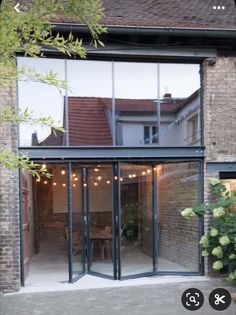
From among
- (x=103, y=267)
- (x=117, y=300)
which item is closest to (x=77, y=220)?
(x=103, y=267)

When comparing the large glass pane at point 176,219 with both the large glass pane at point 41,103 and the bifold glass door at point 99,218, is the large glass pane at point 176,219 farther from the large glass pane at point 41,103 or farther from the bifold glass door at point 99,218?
the large glass pane at point 41,103

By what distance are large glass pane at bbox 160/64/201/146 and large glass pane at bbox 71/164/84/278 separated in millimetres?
1805

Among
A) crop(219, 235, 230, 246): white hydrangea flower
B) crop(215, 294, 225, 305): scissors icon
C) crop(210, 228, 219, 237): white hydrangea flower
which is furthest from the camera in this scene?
crop(210, 228, 219, 237): white hydrangea flower

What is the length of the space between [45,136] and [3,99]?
100cm

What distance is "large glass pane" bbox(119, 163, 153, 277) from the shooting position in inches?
329

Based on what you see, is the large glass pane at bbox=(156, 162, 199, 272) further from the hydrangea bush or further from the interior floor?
the hydrangea bush

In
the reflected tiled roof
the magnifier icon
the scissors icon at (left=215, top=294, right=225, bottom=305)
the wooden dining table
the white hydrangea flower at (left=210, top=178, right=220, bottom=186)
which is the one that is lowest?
the magnifier icon

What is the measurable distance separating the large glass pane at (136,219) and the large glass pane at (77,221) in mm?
798

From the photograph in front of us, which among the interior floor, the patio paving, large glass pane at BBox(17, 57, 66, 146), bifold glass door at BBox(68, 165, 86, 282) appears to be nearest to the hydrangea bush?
the patio paving

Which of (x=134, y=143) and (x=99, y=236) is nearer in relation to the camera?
(x=134, y=143)

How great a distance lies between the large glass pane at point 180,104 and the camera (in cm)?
845

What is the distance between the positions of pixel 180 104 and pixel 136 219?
8.06ft

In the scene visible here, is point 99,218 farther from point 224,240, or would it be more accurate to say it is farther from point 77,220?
point 224,240

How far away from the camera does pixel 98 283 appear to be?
26.1 feet
